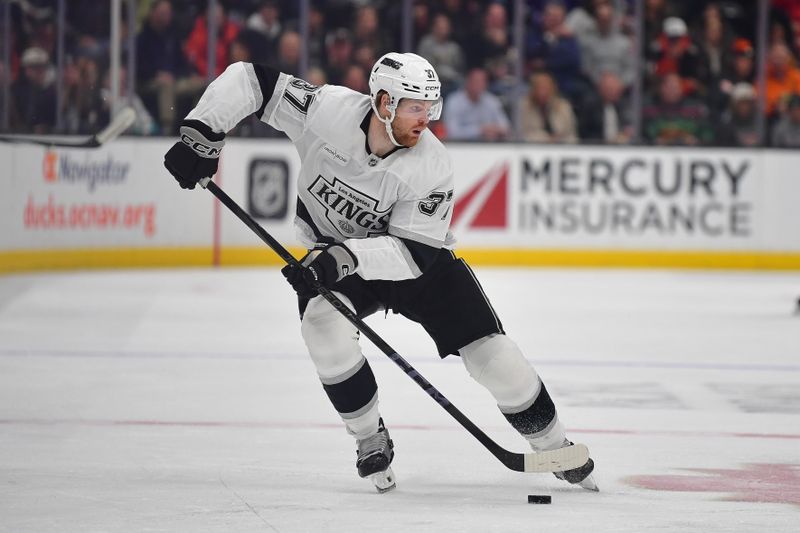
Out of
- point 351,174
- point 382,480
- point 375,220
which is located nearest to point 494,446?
point 382,480

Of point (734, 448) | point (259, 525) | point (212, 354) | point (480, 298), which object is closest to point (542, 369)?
point (212, 354)

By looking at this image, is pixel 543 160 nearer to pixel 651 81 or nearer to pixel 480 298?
pixel 651 81

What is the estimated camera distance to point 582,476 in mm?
3869

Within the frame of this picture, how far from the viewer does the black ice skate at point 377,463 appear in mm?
3806

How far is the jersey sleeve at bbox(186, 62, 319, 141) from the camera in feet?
12.7

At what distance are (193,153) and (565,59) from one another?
7.98 metres

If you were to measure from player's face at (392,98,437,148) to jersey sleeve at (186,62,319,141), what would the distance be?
27 cm

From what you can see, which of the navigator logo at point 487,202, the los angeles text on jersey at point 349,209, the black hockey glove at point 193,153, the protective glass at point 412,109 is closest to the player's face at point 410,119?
the protective glass at point 412,109

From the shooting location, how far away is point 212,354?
254 inches

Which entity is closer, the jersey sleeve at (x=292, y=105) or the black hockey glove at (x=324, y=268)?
the black hockey glove at (x=324, y=268)

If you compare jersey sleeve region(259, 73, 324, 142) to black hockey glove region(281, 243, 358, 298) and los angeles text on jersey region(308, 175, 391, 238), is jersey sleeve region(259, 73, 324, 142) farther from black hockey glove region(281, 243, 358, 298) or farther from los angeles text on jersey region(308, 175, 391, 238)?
black hockey glove region(281, 243, 358, 298)

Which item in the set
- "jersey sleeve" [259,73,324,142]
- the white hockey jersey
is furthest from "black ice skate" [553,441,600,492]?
"jersey sleeve" [259,73,324,142]

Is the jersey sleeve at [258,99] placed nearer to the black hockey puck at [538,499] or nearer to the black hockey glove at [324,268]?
the black hockey glove at [324,268]

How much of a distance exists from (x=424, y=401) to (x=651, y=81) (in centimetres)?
668
